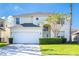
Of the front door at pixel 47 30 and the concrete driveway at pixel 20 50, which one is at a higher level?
the front door at pixel 47 30

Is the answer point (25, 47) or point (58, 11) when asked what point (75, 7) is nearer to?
point (58, 11)

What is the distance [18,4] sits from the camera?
59.5 feet

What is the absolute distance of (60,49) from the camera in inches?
714

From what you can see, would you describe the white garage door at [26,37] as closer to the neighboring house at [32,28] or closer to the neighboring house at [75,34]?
the neighboring house at [32,28]

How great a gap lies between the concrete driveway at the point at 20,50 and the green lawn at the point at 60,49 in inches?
6.7

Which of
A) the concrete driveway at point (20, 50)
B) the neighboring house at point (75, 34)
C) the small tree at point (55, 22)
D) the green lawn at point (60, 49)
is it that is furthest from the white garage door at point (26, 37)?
the neighboring house at point (75, 34)

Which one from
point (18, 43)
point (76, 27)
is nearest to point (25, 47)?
point (18, 43)

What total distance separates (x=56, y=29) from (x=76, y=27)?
490 millimetres

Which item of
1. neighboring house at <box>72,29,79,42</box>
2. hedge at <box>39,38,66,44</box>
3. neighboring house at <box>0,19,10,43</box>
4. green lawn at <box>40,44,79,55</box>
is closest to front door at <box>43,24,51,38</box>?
hedge at <box>39,38,66,44</box>

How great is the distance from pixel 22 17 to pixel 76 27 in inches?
52.6

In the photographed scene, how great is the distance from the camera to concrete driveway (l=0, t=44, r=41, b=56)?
1814 cm

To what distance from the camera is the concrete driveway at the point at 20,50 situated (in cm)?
1814

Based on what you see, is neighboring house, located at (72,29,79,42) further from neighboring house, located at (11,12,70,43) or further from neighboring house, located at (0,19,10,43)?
neighboring house, located at (0,19,10,43)

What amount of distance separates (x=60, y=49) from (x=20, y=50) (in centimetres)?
98
